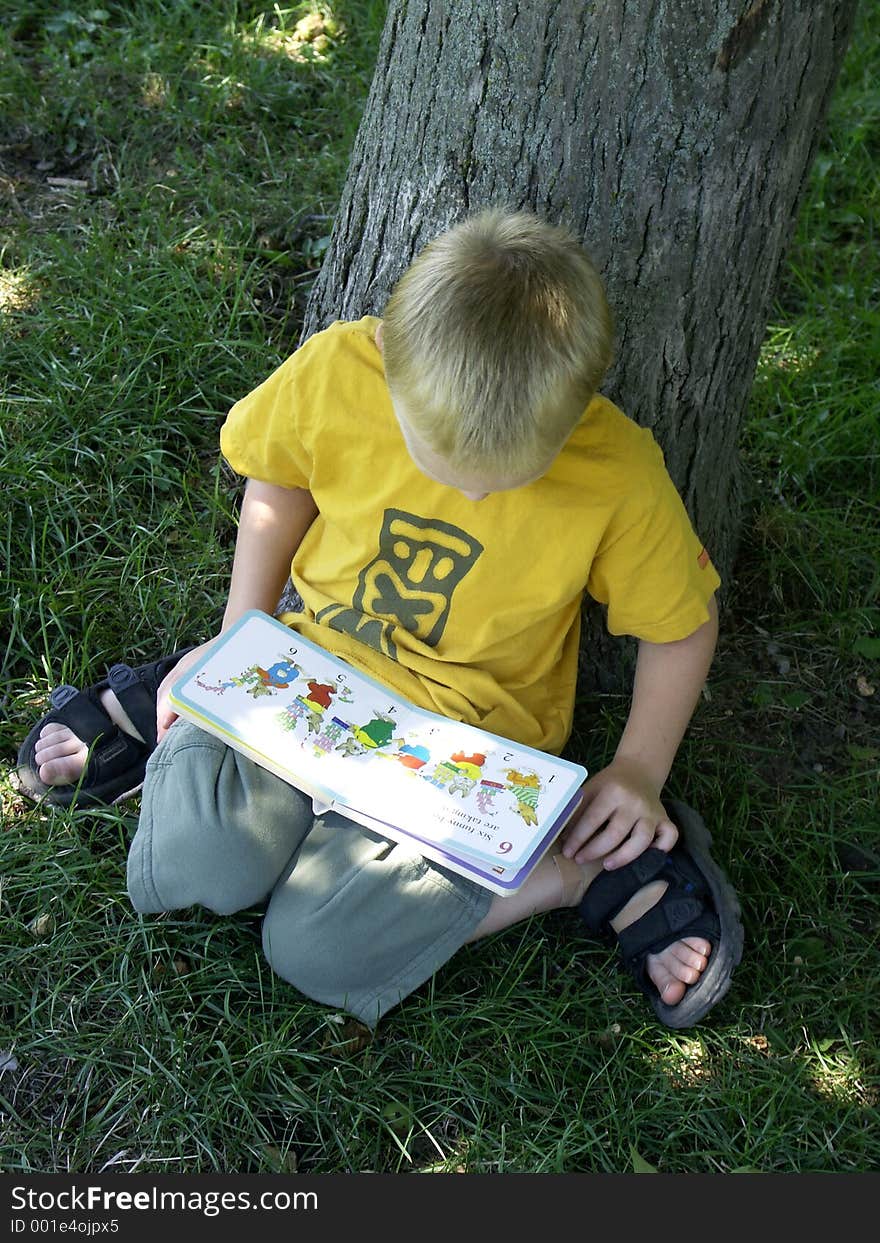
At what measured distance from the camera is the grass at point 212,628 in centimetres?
201

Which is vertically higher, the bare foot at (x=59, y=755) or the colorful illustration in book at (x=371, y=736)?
the colorful illustration in book at (x=371, y=736)

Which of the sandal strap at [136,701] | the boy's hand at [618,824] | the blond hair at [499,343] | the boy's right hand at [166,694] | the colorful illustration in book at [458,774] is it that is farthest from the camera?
the sandal strap at [136,701]

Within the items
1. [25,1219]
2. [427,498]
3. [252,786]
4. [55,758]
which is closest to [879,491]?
[427,498]

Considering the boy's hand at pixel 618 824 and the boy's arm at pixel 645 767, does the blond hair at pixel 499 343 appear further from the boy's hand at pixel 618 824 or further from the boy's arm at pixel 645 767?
the boy's hand at pixel 618 824

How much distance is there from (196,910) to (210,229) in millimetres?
1901

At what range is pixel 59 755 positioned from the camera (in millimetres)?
2342

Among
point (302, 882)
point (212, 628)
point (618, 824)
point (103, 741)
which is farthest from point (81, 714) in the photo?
point (618, 824)

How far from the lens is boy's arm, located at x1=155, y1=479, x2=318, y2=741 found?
2270mm

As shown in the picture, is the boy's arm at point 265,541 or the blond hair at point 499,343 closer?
the blond hair at point 499,343

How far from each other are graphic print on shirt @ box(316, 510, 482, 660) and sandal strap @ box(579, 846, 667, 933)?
0.56m

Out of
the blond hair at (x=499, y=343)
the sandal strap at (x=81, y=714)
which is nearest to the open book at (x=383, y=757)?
the sandal strap at (x=81, y=714)

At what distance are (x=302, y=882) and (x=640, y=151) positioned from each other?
4.66 feet

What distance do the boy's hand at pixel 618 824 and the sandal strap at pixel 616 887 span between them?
25mm

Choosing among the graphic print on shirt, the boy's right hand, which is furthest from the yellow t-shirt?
the boy's right hand
